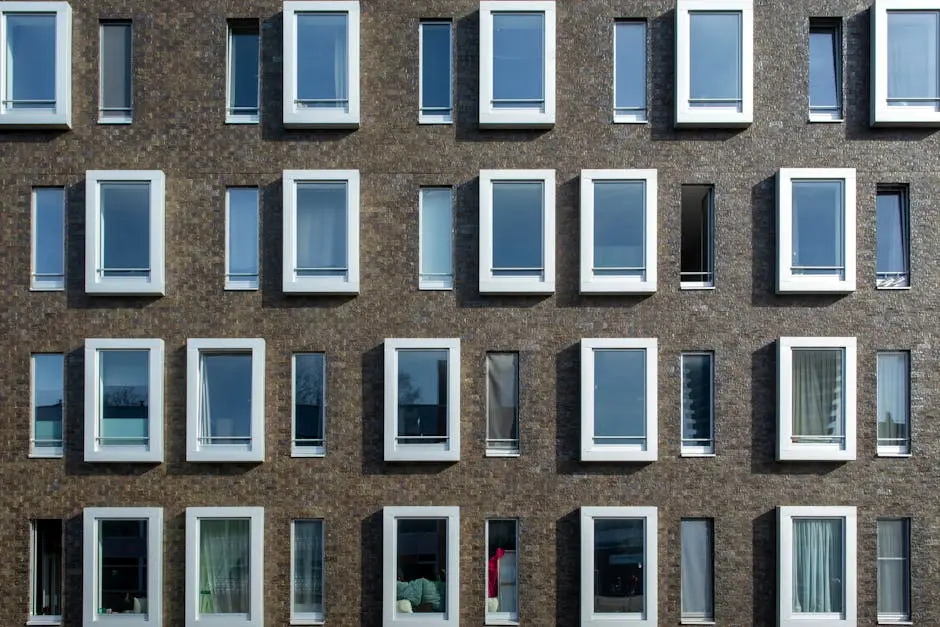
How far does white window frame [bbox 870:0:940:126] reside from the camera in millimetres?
15195

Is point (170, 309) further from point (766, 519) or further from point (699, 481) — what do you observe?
point (766, 519)

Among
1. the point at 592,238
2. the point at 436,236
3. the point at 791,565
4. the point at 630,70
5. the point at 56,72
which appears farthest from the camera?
the point at 630,70

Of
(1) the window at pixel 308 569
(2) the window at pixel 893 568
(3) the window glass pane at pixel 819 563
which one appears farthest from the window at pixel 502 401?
(2) the window at pixel 893 568

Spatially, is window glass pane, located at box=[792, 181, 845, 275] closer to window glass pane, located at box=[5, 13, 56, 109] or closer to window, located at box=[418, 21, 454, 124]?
window, located at box=[418, 21, 454, 124]

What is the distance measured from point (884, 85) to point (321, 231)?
36.0ft

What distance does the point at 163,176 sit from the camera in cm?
1527

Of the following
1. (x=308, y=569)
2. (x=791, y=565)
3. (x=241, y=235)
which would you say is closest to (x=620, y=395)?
(x=791, y=565)

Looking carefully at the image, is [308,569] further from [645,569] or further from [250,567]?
[645,569]

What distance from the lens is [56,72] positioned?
607 inches

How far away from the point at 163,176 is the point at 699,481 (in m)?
11.6

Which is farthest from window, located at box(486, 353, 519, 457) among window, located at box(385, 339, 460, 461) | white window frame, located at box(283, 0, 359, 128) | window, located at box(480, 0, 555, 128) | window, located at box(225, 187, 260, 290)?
white window frame, located at box(283, 0, 359, 128)

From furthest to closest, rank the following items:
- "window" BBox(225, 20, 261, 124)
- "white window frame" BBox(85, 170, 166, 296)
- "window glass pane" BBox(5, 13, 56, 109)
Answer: "window" BBox(225, 20, 261, 124), "window glass pane" BBox(5, 13, 56, 109), "white window frame" BBox(85, 170, 166, 296)

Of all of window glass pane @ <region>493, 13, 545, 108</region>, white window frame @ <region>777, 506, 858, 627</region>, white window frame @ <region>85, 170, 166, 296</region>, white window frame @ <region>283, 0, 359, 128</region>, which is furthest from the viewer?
window glass pane @ <region>493, 13, 545, 108</region>

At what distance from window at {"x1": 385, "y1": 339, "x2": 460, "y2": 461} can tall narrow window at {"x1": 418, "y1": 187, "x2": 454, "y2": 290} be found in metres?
1.26
